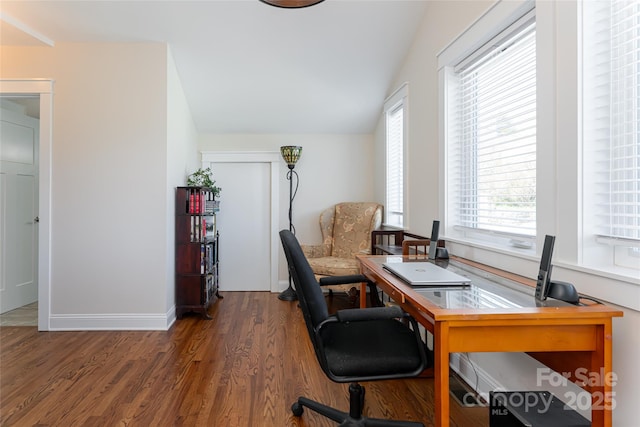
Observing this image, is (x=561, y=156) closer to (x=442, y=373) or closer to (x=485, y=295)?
(x=485, y=295)

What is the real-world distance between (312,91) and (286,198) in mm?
1342

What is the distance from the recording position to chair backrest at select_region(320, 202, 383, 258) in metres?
4.04

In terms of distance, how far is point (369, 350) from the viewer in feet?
4.78

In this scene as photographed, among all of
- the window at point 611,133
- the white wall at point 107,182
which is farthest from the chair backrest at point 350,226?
the window at point 611,133

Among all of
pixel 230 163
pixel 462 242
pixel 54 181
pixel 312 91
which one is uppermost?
pixel 312 91

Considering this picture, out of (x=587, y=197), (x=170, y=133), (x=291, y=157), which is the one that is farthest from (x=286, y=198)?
(x=587, y=197)

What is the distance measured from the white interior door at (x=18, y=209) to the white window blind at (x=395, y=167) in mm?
3876

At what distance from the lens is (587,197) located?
1362 mm

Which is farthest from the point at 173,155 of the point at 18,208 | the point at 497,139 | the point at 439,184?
the point at 497,139

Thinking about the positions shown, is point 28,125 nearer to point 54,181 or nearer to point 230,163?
point 54,181

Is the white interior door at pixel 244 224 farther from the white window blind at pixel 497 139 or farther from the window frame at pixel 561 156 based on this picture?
the window frame at pixel 561 156

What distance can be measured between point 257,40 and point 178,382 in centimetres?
272

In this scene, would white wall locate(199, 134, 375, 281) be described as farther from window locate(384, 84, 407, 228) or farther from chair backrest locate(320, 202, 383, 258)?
window locate(384, 84, 407, 228)

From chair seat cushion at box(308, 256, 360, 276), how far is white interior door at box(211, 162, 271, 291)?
92cm
